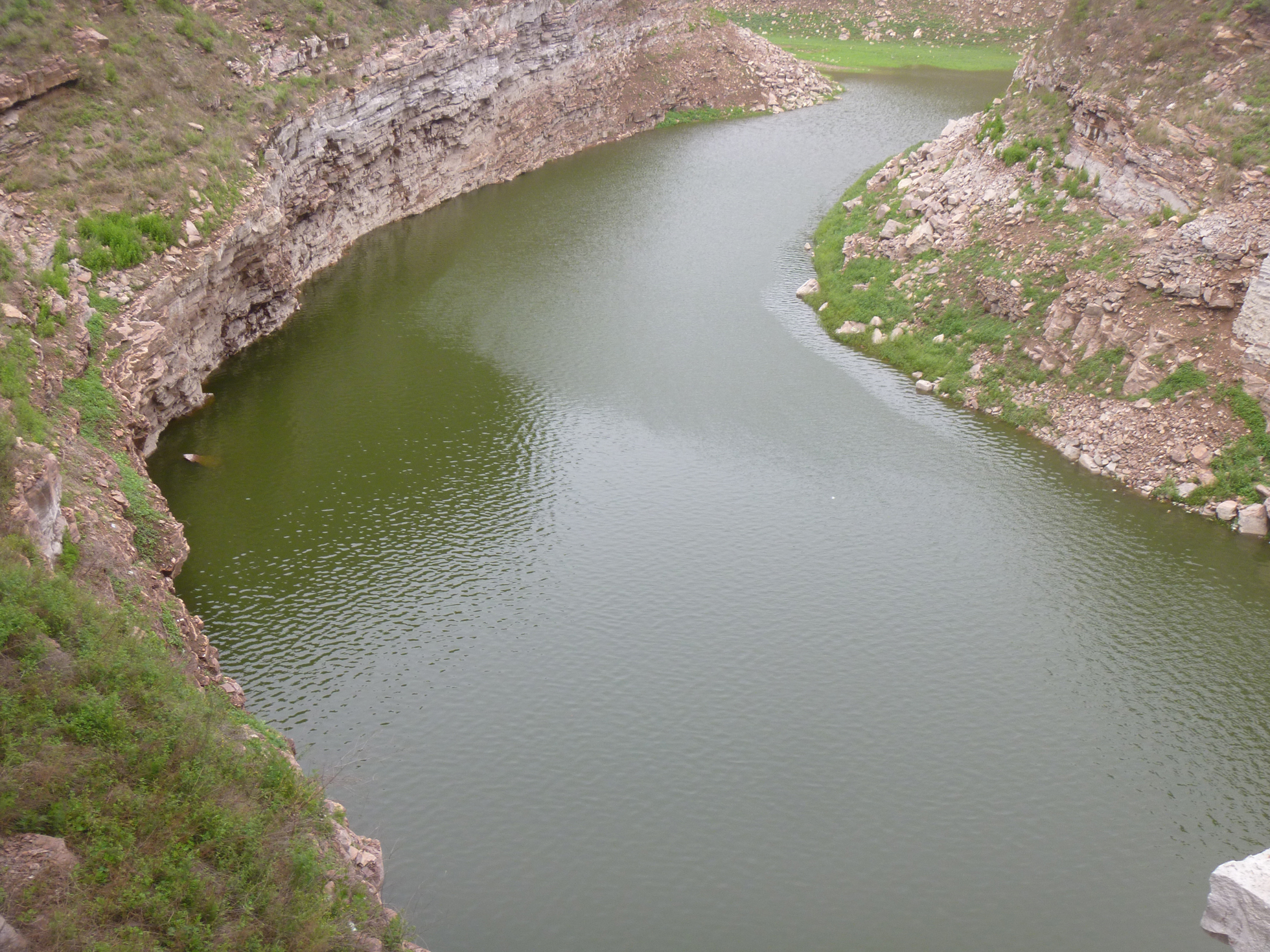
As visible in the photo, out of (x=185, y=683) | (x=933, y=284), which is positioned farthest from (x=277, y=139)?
(x=185, y=683)

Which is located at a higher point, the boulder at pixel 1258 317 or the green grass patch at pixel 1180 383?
the boulder at pixel 1258 317

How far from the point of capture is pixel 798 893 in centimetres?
2098

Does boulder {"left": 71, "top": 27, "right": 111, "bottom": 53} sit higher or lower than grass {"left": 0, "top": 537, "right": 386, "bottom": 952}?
higher

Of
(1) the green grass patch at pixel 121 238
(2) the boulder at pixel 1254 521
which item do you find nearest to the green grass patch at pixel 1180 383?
(2) the boulder at pixel 1254 521

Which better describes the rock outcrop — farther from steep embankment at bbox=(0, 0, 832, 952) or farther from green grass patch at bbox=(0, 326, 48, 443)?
green grass patch at bbox=(0, 326, 48, 443)

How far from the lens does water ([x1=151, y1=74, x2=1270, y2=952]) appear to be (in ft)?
69.7

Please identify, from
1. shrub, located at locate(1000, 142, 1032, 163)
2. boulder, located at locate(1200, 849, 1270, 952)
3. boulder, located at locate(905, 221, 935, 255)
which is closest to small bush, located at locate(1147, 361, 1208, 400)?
boulder, located at locate(905, 221, 935, 255)

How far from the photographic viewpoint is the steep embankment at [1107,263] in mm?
34625

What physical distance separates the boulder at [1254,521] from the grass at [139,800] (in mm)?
27101

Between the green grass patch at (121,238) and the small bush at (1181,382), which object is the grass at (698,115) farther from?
the small bush at (1181,382)

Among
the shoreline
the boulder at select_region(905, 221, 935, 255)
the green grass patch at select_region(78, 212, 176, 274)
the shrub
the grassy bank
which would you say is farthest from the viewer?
the grassy bank

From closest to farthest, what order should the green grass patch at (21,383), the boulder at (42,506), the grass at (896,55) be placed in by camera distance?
1. the boulder at (42,506)
2. the green grass patch at (21,383)
3. the grass at (896,55)

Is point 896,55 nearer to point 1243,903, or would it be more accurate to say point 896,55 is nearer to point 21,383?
point 21,383

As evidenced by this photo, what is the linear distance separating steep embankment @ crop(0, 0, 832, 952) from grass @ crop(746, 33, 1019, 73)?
1621 inches
